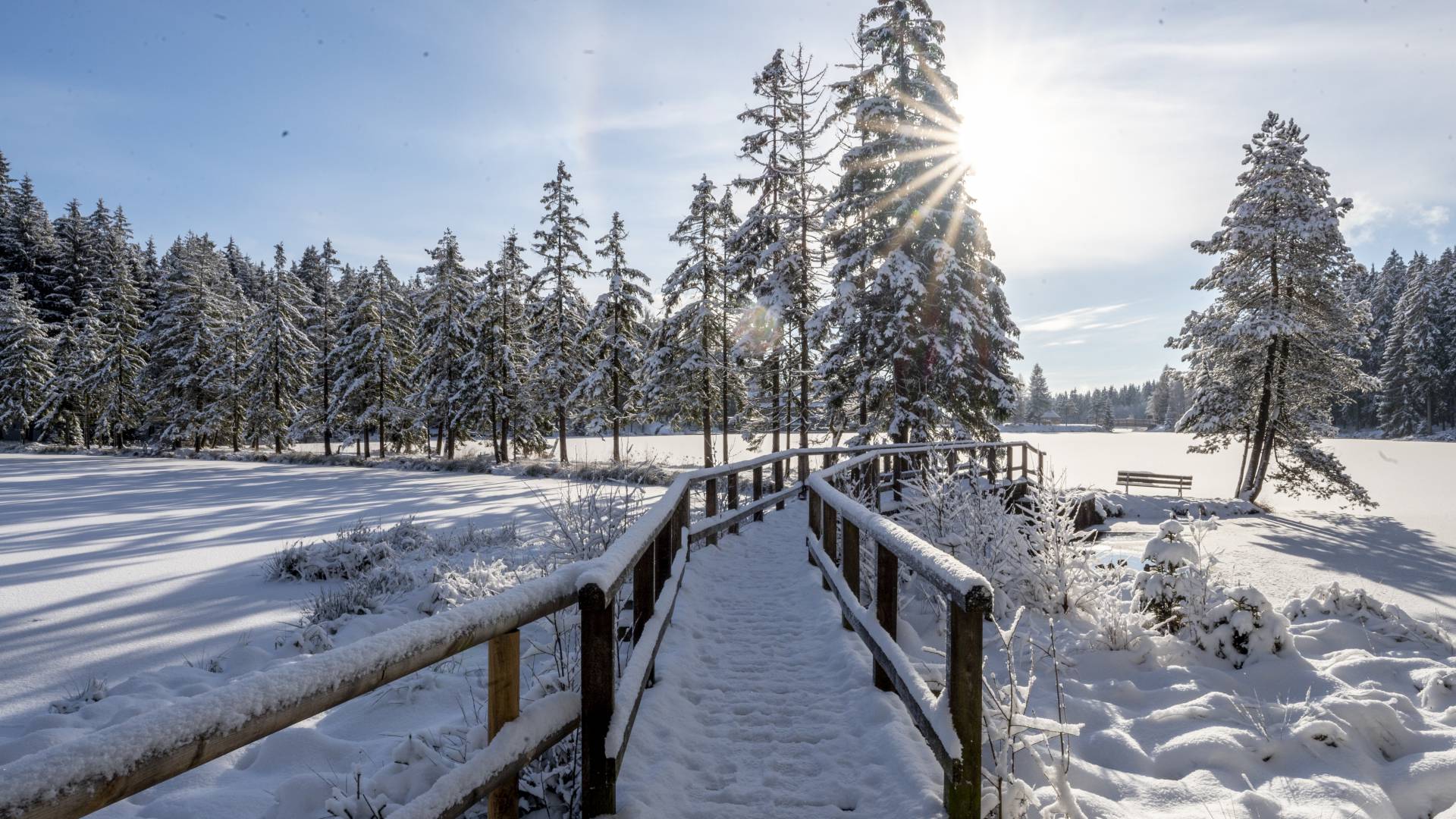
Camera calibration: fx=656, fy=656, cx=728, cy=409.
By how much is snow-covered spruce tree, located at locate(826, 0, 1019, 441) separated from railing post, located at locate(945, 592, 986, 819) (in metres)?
15.5

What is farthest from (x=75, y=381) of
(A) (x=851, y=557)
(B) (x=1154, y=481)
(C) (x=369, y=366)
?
(B) (x=1154, y=481)

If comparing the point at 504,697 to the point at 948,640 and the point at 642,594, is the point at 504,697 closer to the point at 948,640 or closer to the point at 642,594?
the point at 642,594

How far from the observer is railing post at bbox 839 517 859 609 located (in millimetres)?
5242

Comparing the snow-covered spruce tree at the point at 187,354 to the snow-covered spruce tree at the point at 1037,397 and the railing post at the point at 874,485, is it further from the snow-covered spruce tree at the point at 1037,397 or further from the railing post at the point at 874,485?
the snow-covered spruce tree at the point at 1037,397

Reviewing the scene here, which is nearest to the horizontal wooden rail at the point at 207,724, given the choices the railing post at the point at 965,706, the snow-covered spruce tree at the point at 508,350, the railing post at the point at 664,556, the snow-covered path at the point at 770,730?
the snow-covered path at the point at 770,730

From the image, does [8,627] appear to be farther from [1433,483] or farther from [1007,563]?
[1433,483]

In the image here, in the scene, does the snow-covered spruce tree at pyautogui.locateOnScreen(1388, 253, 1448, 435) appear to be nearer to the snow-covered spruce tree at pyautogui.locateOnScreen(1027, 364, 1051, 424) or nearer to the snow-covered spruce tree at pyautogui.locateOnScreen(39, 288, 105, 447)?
the snow-covered spruce tree at pyautogui.locateOnScreen(1027, 364, 1051, 424)

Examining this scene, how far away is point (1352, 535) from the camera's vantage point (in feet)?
59.6

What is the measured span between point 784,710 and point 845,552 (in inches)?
54.7

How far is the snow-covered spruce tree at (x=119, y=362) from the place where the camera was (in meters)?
44.2

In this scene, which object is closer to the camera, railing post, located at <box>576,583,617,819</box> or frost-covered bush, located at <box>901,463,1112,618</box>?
railing post, located at <box>576,583,617,819</box>

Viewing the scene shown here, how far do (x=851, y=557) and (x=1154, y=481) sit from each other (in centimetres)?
2935

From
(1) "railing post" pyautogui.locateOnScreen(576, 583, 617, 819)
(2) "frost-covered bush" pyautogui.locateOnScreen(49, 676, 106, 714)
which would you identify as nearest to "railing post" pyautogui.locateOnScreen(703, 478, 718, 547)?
(1) "railing post" pyautogui.locateOnScreen(576, 583, 617, 819)

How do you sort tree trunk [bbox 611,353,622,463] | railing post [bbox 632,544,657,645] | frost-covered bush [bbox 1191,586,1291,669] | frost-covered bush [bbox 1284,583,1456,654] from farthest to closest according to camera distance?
1. tree trunk [bbox 611,353,622,463]
2. frost-covered bush [bbox 1284,583,1456,654]
3. frost-covered bush [bbox 1191,586,1291,669]
4. railing post [bbox 632,544,657,645]
